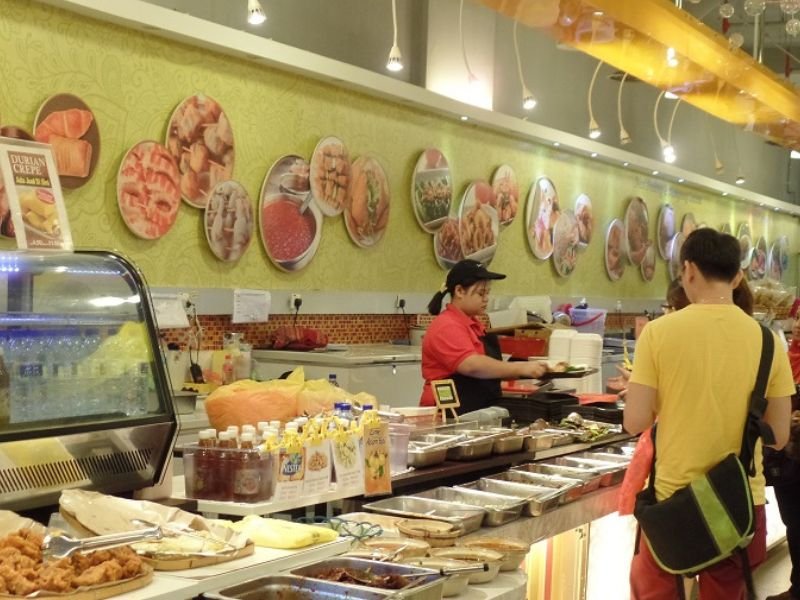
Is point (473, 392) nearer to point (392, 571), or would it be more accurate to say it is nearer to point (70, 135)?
point (70, 135)

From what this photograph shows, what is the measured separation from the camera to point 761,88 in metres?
7.66

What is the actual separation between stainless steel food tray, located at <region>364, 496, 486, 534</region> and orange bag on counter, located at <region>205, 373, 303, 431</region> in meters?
0.52

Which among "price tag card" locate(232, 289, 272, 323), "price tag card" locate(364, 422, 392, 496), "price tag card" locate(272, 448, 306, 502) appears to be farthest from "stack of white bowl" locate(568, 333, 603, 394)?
"price tag card" locate(272, 448, 306, 502)

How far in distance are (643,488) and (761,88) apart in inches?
168

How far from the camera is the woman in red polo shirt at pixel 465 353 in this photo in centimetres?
582

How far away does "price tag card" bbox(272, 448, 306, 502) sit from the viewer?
10.9 ft

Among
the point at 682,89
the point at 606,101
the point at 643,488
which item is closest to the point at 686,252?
the point at 643,488

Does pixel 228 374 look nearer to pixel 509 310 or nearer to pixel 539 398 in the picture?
pixel 539 398

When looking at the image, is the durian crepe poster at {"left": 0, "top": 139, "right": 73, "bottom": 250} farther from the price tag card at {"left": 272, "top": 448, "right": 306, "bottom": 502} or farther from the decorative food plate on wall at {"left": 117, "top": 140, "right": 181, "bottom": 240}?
the decorative food plate on wall at {"left": 117, "top": 140, "right": 181, "bottom": 240}

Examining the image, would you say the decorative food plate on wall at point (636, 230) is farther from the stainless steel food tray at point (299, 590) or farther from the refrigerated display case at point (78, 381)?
the stainless steel food tray at point (299, 590)

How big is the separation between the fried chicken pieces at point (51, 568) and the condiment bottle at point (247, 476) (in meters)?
0.74

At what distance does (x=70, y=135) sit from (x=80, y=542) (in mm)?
4156

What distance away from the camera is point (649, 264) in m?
14.1

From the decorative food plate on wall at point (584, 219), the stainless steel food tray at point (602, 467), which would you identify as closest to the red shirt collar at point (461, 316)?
the stainless steel food tray at point (602, 467)
